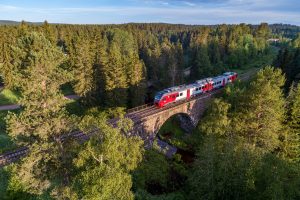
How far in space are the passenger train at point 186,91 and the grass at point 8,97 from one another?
35.2 meters

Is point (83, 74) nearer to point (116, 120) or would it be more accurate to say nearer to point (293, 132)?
point (116, 120)

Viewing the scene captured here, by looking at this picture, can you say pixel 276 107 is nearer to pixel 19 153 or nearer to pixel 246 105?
pixel 246 105

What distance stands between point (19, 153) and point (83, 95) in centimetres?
2614

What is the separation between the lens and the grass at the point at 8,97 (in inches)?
2471

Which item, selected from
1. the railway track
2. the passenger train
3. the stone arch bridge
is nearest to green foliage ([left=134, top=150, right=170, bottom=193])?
the railway track

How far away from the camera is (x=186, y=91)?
5412cm

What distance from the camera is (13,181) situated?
2388 cm

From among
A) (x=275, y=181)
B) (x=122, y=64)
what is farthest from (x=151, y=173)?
(x=122, y=64)

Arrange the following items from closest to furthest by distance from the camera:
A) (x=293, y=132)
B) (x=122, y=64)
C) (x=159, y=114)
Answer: (x=293, y=132) → (x=159, y=114) → (x=122, y=64)

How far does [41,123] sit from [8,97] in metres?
49.2

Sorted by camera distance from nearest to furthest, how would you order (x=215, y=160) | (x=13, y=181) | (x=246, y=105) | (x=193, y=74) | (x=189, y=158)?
(x=13, y=181) → (x=215, y=160) → (x=246, y=105) → (x=189, y=158) → (x=193, y=74)

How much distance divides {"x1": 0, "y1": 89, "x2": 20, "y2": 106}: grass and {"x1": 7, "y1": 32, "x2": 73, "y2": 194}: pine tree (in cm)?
4451

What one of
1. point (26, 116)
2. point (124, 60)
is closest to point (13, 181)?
point (26, 116)

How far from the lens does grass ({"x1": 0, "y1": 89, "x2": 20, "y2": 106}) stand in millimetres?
62772
